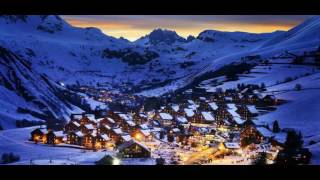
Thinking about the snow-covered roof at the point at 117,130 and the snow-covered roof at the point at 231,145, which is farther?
the snow-covered roof at the point at 117,130

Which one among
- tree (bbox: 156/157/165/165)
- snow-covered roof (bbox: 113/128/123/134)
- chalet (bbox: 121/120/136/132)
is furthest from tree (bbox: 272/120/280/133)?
snow-covered roof (bbox: 113/128/123/134)

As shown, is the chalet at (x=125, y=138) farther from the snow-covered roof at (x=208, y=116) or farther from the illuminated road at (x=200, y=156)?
the snow-covered roof at (x=208, y=116)

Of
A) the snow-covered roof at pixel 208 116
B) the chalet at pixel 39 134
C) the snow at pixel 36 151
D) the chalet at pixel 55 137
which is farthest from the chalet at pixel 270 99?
the chalet at pixel 39 134

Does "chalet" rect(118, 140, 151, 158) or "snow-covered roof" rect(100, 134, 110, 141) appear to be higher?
"snow-covered roof" rect(100, 134, 110, 141)

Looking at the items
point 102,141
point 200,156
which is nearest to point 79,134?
point 102,141

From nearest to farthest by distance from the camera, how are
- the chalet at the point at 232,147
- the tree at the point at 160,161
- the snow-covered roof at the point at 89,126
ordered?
the chalet at the point at 232,147 < the tree at the point at 160,161 < the snow-covered roof at the point at 89,126

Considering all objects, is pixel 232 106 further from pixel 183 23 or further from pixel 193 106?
pixel 183 23

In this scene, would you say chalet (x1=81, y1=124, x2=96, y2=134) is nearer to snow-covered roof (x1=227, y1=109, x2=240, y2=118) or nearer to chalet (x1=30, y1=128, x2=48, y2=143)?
chalet (x1=30, y1=128, x2=48, y2=143)
